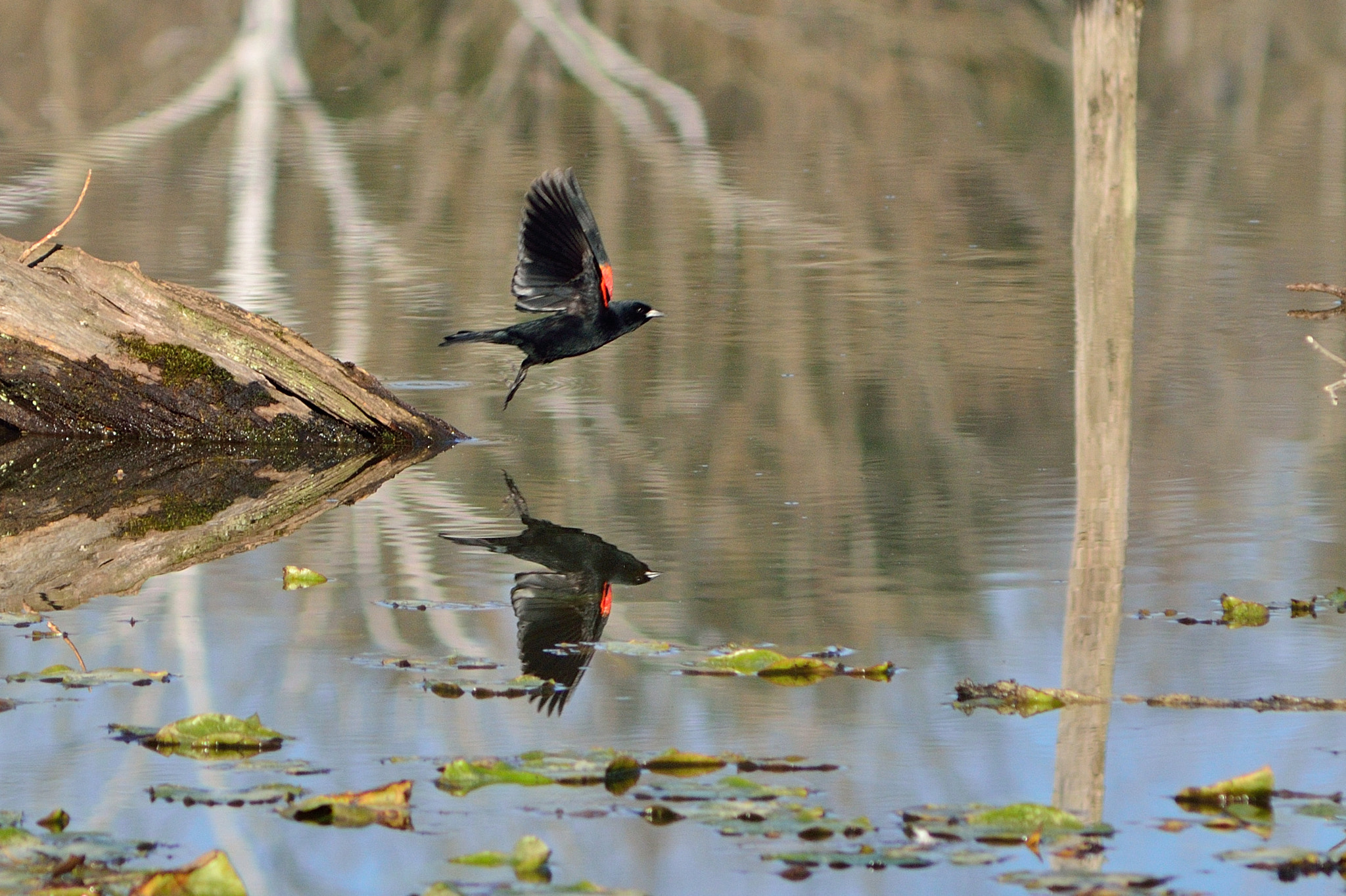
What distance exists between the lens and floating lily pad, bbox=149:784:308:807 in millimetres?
3365

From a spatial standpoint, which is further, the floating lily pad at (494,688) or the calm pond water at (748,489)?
the floating lily pad at (494,688)

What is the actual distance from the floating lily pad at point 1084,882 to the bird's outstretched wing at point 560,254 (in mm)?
3731

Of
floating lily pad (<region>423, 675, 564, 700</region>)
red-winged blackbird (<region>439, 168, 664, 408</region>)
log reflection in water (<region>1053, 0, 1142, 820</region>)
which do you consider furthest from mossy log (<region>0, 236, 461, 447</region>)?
floating lily pad (<region>423, 675, 564, 700</region>)

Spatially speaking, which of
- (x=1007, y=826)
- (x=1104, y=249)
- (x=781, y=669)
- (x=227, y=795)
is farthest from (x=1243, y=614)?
(x=1104, y=249)

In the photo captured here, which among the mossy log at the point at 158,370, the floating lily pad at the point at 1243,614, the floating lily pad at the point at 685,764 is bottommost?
the floating lily pad at the point at 685,764

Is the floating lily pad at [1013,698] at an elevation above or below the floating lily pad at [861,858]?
above

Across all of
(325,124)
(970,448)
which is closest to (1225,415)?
(970,448)

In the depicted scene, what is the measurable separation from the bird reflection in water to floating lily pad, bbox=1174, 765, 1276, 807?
1.30m

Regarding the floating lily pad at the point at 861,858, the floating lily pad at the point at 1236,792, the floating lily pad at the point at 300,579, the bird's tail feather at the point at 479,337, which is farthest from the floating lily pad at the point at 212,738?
the bird's tail feather at the point at 479,337

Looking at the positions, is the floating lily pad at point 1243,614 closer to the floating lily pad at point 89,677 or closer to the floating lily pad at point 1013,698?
the floating lily pad at point 1013,698

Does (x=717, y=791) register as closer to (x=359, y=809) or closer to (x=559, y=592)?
(x=359, y=809)

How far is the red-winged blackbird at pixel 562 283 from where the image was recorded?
6430 mm

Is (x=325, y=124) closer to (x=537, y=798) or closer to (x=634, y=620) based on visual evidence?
(x=634, y=620)

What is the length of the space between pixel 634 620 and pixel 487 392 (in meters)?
3.41
